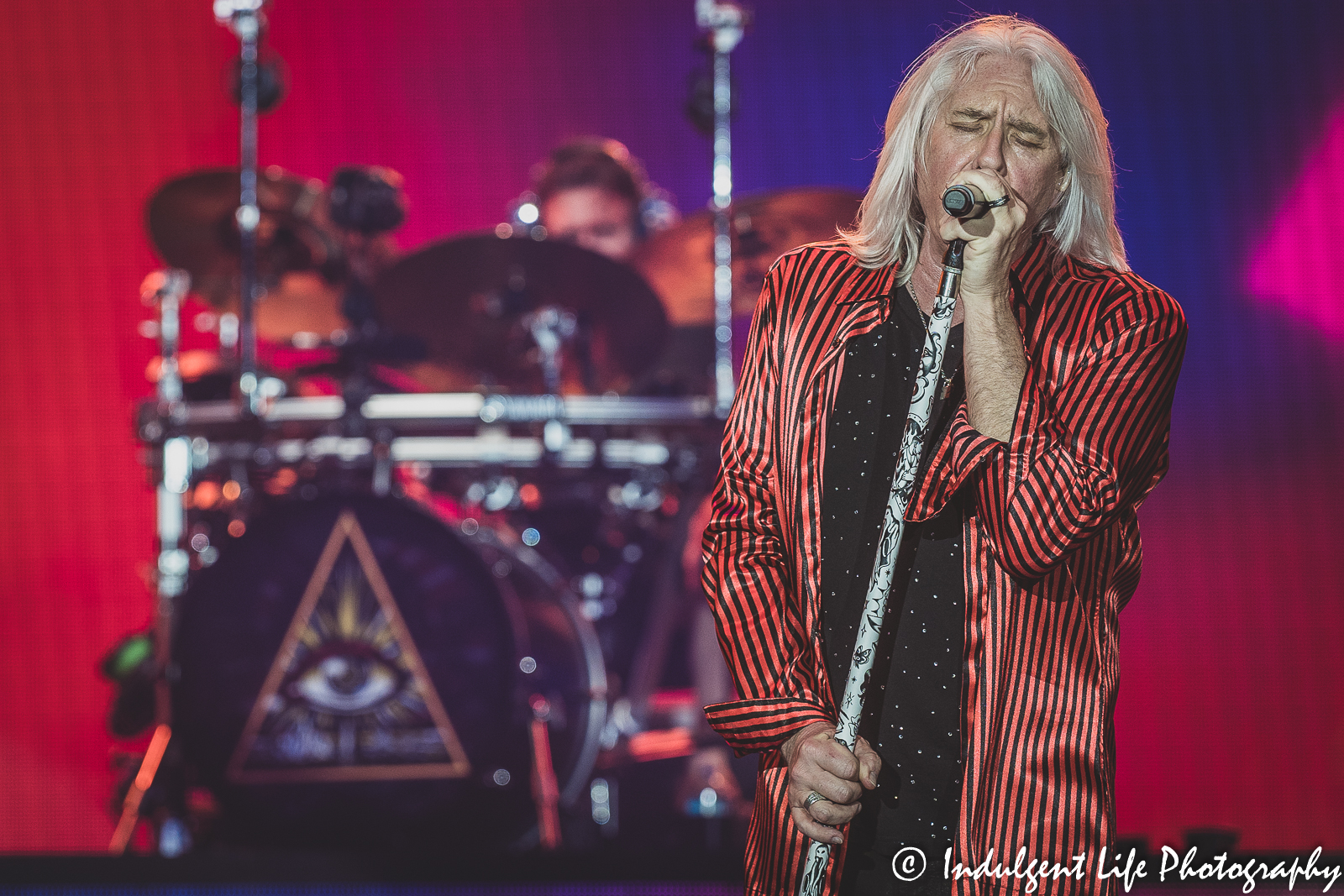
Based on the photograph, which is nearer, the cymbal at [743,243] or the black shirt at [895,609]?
the black shirt at [895,609]

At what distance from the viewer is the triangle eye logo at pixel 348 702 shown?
10.0ft

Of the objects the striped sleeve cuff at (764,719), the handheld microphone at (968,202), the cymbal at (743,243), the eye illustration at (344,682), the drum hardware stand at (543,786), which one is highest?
the cymbal at (743,243)

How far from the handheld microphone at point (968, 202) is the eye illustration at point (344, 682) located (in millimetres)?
2353

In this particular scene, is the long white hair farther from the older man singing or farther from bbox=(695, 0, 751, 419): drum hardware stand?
bbox=(695, 0, 751, 419): drum hardware stand

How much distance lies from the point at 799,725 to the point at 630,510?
236cm

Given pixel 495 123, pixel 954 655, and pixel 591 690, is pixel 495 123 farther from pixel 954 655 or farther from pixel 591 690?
pixel 954 655

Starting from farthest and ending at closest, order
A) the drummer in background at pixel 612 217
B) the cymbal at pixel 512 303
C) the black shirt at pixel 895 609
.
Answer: the drummer in background at pixel 612 217 < the cymbal at pixel 512 303 < the black shirt at pixel 895 609

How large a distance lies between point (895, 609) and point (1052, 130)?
49cm

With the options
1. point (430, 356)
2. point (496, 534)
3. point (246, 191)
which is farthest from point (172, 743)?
point (246, 191)

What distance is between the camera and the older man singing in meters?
1.09

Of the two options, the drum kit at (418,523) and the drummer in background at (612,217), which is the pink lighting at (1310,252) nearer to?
the drum kit at (418,523)

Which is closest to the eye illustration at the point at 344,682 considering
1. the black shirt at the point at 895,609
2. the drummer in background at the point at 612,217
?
the drummer in background at the point at 612,217

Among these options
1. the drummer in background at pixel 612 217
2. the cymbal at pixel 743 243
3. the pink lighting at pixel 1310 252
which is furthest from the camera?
the drummer in background at pixel 612 217

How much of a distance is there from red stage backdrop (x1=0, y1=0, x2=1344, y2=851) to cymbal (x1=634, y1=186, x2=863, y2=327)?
0.62 m
